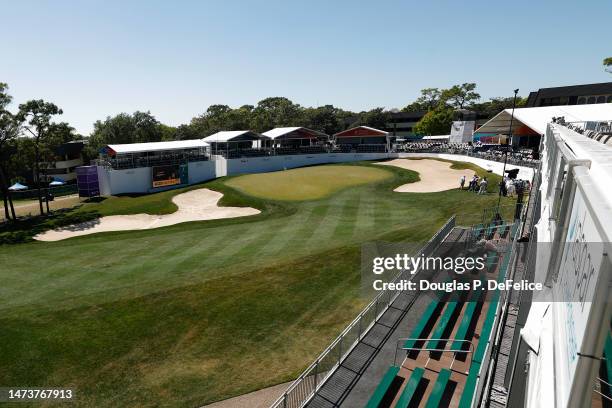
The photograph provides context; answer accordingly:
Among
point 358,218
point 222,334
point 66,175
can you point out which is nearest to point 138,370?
point 222,334

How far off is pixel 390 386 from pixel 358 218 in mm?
20888

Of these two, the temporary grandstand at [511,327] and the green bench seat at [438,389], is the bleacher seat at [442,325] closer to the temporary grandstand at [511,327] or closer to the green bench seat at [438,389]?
the temporary grandstand at [511,327]

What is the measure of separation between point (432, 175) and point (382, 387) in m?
Answer: 39.6

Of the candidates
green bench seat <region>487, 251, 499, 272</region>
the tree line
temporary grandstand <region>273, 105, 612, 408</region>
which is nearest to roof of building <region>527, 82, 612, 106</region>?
the tree line

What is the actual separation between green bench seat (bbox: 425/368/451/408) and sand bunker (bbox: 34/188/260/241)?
94.5ft

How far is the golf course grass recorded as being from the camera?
12633mm

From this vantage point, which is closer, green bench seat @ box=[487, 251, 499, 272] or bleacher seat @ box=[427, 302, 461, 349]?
bleacher seat @ box=[427, 302, 461, 349]

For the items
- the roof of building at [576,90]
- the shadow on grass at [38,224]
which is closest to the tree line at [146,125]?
the shadow on grass at [38,224]

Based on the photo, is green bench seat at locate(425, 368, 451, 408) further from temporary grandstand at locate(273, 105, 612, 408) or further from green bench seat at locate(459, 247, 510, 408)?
green bench seat at locate(459, 247, 510, 408)

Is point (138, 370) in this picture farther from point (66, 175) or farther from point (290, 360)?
point (66, 175)

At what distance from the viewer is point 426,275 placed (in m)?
16.0

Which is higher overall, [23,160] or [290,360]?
[23,160]

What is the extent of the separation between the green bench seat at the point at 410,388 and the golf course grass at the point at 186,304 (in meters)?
3.94

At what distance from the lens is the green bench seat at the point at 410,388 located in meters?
9.38
